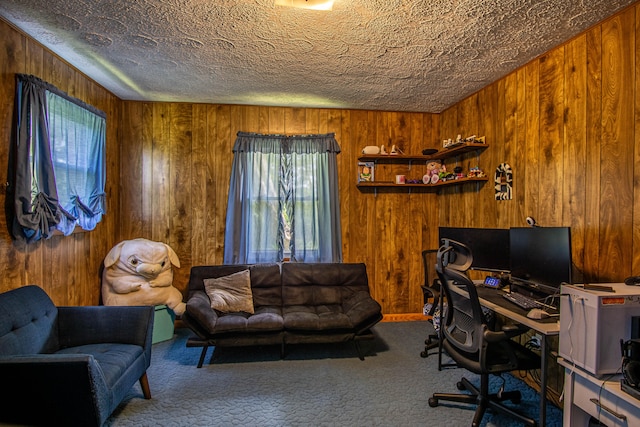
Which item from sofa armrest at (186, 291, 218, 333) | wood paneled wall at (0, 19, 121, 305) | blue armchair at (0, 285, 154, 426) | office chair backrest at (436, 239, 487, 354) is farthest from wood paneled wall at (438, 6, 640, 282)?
wood paneled wall at (0, 19, 121, 305)

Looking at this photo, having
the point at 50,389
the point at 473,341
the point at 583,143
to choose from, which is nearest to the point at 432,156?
the point at 583,143

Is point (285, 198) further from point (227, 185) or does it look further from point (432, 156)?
point (432, 156)

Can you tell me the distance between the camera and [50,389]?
1.67 metres

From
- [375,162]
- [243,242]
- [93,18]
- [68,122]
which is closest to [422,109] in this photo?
[375,162]

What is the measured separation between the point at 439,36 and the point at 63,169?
10.2 ft

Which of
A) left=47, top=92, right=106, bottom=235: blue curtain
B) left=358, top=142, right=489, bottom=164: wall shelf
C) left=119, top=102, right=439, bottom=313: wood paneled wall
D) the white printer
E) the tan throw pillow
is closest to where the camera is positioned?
the white printer

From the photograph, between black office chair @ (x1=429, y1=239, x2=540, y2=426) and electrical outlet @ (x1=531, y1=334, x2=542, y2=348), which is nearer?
black office chair @ (x1=429, y1=239, x2=540, y2=426)

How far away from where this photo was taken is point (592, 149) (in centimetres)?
221

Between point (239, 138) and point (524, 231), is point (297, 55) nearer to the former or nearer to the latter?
point (239, 138)

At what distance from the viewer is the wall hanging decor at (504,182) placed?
9.80 ft

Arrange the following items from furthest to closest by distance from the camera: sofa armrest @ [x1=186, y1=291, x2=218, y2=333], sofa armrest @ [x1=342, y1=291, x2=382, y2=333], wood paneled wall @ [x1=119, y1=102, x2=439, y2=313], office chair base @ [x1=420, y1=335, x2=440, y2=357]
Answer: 1. wood paneled wall @ [x1=119, y1=102, x2=439, y2=313]
2. office chair base @ [x1=420, y1=335, x2=440, y2=357]
3. sofa armrest @ [x1=342, y1=291, x2=382, y2=333]
4. sofa armrest @ [x1=186, y1=291, x2=218, y2=333]

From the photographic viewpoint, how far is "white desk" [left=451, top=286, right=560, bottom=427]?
1.83 meters

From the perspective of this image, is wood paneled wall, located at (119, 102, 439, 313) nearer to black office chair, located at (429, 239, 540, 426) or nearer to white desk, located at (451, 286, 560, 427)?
white desk, located at (451, 286, 560, 427)

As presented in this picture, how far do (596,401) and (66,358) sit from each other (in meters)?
2.57
